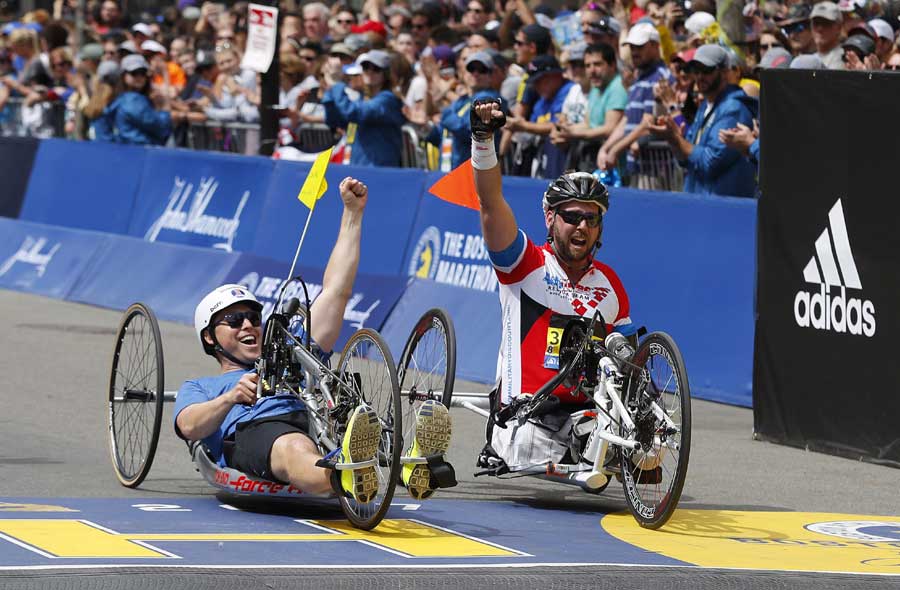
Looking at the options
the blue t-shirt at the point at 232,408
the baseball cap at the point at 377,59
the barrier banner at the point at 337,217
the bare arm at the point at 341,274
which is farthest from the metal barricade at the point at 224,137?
the blue t-shirt at the point at 232,408

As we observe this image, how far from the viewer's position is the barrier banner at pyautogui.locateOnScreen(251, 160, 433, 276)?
51.4 feet

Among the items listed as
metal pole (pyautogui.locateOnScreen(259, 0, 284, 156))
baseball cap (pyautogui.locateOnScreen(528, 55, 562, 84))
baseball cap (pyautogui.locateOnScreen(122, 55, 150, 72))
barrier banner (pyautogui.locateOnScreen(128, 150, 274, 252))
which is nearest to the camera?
baseball cap (pyautogui.locateOnScreen(528, 55, 562, 84))

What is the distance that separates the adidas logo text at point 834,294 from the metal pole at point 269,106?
27.2 feet

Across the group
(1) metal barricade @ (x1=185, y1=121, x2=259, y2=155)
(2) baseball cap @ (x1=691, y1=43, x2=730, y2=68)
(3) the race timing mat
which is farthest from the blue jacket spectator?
(3) the race timing mat

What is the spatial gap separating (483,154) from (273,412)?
60.5 inches

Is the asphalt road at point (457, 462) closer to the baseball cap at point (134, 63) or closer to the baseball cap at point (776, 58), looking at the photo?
the baseball cap at point (776, 58)

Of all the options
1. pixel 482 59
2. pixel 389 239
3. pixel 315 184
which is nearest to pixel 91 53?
pixel 389 239

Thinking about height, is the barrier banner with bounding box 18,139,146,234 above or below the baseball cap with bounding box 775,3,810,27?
below

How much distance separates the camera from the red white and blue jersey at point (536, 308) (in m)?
8.87

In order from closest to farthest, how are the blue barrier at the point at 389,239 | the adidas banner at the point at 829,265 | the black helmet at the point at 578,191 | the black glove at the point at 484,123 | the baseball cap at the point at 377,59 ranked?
the black glove at the point at 484,123 < the black helmet at the point at 578,191 < the adidas banner at the point at 829,265 < the blue barrier at the point at 389,239 < the baseball cap at the point at 377,59

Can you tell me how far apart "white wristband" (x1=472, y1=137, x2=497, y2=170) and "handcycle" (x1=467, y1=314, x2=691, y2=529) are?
855 mm

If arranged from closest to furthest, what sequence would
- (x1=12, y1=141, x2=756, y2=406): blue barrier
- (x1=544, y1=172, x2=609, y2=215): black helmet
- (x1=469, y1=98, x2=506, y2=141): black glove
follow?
(x1=469, y1=98, x2=506, y2=141): black glove, (x1=544, y1=172, x2=609, y2=215): black helmet, (x1=12, y1=141, x2=756, y2=406): blue barrier

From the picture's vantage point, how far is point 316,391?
324 inches

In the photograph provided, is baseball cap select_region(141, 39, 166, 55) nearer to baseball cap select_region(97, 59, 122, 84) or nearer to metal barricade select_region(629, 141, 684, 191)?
baseball cap select_region(97, 59, 122, 84)
